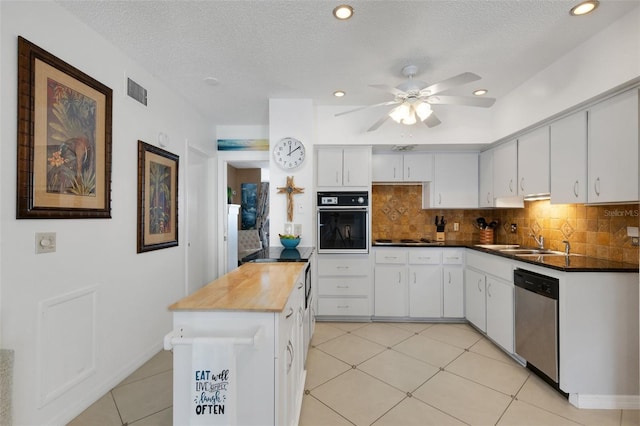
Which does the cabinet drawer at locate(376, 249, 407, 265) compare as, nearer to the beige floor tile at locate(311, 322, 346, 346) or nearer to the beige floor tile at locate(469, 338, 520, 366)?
the beige floor tile at locate(311, 322, 346, 346)

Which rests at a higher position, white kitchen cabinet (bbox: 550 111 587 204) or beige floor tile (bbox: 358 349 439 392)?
white kitchen cabinet (bbox: 550 111 587 204)

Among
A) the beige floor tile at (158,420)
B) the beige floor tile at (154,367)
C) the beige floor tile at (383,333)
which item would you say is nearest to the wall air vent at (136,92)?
the beige floor tile at (154,367)

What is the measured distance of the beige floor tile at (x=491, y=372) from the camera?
229 centimetres

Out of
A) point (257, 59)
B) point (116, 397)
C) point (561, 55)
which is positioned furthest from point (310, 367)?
point (561, 55)

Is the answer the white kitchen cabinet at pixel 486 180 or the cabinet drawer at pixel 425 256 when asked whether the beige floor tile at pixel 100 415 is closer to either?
the cabinet drawer at pixel 425 256

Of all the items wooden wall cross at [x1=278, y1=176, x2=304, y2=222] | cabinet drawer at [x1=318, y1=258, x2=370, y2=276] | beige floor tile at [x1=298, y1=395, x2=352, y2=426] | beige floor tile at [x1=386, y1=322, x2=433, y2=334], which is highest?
wooden wall cross at [x1=278, y1=176, x2=304, y2=222]

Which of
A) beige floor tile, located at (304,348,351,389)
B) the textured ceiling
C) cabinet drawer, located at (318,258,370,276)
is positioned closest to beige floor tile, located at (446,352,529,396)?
beige floor tile, located at (304,348,351,389)

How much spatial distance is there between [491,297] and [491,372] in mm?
→ 767

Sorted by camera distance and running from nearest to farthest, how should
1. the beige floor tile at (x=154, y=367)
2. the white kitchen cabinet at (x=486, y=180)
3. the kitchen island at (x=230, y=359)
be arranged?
the kitchen island at (x=230, y=359) < the beige floor tile at (x=154, y=367) < the white kitchen cabinet at (x=486, y=180)

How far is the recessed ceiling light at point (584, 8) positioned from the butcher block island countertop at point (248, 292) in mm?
2484

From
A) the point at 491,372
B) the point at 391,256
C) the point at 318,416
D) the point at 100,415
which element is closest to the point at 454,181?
the point at 391,256

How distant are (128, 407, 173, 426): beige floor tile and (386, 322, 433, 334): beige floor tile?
249cm

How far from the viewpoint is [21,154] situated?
5.19 feet

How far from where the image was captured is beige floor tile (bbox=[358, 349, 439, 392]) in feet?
7.64
